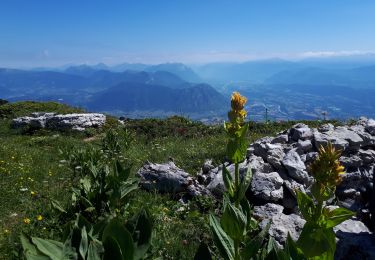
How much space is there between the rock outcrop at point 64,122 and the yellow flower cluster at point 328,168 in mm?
21839

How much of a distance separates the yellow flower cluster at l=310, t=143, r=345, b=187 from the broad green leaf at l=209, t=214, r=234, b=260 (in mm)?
1587

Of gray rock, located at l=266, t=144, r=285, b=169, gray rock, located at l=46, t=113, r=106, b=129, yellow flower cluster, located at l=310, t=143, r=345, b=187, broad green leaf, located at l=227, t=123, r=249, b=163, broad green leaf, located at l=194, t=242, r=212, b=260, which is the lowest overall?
gray rock, located at l=46, t=113, r=106, b=129

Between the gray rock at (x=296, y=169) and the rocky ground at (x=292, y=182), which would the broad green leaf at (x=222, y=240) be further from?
the gray rock at (x=296, y=169)

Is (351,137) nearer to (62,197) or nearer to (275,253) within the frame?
(62,197)

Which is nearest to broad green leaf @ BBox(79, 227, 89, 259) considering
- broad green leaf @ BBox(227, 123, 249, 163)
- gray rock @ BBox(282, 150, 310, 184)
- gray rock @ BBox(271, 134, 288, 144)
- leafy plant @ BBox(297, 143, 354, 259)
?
broad green leaf @ BBox(227, 123, 249, 163)

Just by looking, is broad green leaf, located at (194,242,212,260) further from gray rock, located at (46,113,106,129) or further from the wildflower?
gray rock, located at (46,113,106,129)

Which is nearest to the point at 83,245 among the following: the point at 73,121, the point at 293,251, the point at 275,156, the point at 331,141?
the point at 293,251

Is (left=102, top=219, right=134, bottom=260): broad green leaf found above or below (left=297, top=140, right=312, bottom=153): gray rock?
above

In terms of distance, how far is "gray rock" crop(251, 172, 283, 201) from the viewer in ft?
28.1

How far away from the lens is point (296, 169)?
9.58 m

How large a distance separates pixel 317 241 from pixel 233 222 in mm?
1005

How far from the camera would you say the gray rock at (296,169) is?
31.3 ft

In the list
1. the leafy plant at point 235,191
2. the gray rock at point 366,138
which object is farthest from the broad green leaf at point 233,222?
the gray rock at point 366,138

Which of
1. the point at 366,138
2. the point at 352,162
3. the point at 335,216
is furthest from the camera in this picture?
the point at 366,138
